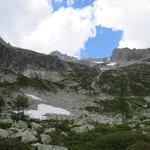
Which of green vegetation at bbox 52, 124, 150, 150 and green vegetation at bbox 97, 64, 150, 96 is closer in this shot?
green vegetation at bbox 52, 124, 150, 150

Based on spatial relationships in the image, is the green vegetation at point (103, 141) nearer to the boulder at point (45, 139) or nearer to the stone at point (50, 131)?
the boulder at point (45, 139)

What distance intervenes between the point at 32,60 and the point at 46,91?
60802mm

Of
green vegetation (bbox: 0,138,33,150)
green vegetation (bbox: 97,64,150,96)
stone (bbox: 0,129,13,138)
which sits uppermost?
green vegetation (bbox: 97,64,150,96)

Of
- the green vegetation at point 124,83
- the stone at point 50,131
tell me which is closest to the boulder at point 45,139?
the stone at point 50,131

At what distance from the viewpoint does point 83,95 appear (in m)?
129

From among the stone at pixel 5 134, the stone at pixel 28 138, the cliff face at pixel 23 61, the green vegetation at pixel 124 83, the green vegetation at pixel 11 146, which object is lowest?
the green vegetation at pixel 11 146

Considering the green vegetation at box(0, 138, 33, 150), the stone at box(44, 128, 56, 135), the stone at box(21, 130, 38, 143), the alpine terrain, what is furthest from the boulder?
the green vegetation at box(0, 138, 33, 150)

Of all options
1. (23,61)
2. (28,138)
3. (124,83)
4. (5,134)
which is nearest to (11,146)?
(28,138)

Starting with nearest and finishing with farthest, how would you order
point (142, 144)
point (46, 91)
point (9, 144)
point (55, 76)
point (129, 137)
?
point (9, 144) < point (142, 144) < point (129, 137) < point (46, 91) < point (55, 76)

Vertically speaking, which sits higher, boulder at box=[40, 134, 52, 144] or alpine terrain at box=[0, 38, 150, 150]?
alpine terrain at box=[0, 38, 150, 150]

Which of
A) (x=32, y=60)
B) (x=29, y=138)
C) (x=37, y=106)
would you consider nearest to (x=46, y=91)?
(x=37, y=106)

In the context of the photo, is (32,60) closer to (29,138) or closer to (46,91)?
(46,91)

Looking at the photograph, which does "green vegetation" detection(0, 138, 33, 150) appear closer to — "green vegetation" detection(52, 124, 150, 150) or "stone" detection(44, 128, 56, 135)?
"green vegetation" detection(52, 124, 150, 150)

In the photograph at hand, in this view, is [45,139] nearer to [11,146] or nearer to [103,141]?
[103,141]
